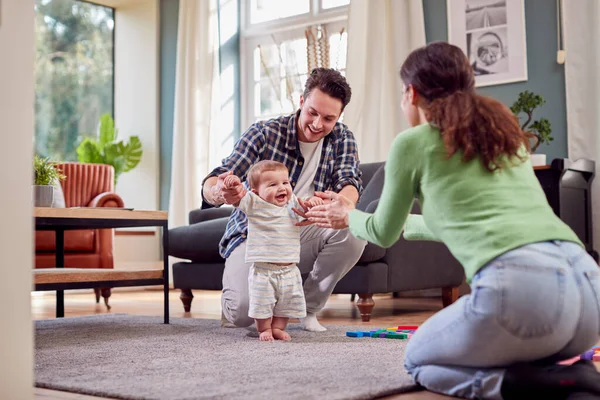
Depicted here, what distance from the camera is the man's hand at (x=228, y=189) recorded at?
2.36m

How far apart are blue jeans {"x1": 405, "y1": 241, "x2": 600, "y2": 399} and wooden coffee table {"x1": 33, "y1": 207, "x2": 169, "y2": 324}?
5.43 ft

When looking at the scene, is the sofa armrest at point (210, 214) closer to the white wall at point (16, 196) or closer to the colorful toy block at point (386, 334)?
the colorful toy block at point (386, 334)

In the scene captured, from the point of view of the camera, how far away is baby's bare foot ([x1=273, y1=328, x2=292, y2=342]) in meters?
2.47

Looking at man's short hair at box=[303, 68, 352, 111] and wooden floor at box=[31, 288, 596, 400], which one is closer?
man's short hair at box=[303, 68, 352, 111]

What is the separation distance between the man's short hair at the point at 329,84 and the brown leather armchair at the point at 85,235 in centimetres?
231

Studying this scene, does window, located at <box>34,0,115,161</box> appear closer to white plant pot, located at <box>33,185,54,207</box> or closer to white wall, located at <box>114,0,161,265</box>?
white wall, located at <box>114,0,161,265</box>

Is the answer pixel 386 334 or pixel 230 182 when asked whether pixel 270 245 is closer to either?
pixel 230 182

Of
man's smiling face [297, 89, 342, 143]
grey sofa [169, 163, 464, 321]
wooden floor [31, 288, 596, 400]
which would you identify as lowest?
wooden floor [31, 288, 596, 400]

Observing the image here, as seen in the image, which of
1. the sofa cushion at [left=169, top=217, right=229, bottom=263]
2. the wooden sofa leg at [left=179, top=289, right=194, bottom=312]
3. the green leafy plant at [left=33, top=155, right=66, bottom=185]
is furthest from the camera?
the wooden sofa leg at [left=179, top=289, right=194, bottom=312]

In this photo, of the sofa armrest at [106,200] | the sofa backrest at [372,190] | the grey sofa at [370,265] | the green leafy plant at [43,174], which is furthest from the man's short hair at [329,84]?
the sofa armrest at [106,200]

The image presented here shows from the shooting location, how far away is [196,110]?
20.1 feet

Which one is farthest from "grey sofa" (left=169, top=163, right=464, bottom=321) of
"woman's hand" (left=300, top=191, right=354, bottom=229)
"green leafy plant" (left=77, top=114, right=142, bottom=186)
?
"green leafy plant" (left=77, top=114, right=142, bottom=186)

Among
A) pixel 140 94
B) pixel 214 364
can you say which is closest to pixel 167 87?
pixel 140 94

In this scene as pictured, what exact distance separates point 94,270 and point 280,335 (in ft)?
2.83
